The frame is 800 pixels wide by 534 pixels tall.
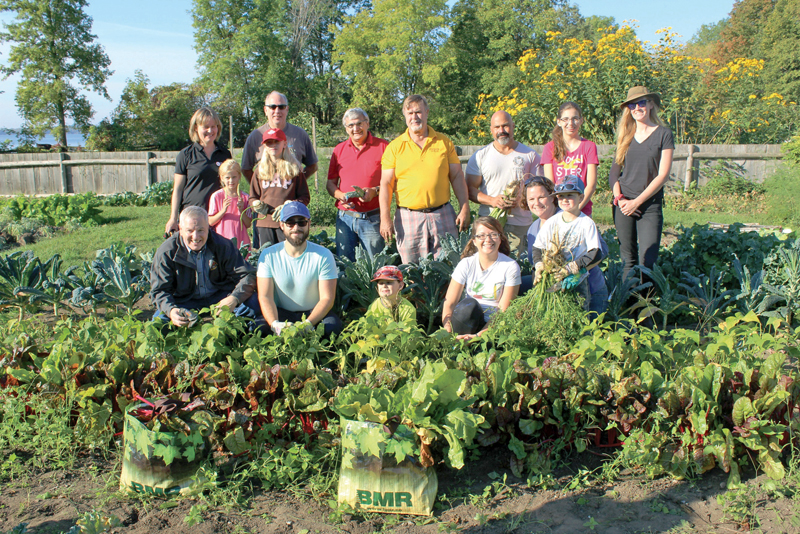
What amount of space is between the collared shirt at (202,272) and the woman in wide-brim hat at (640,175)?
10.8ft

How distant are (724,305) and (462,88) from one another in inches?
942

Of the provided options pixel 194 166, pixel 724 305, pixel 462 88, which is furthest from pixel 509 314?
pixel 462 88

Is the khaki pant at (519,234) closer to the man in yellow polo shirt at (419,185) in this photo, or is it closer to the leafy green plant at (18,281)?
the man in yellow polo shirt at (419,185)

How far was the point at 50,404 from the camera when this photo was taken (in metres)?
2.91

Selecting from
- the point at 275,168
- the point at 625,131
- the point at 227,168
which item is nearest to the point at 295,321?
the point at 275,168

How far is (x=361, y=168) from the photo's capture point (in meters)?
4.81

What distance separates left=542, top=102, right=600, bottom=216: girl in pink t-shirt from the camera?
182 inches

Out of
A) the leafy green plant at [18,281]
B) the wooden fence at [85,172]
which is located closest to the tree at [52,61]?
the wooden fence at [85,172]

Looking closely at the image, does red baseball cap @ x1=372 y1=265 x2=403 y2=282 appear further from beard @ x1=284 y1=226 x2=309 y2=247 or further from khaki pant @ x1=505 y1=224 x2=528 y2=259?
khaki pant @ x1=505 y1=224 x2=528 y2=259

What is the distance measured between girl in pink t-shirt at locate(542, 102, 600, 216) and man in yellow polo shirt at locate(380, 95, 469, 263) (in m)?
0.79

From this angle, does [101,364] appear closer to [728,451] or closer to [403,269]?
[403,269]

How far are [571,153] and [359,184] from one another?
180cm

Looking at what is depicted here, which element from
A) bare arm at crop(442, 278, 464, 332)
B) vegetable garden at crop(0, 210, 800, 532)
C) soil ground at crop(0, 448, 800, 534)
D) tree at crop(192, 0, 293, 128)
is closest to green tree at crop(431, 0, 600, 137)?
tree at crop(192, 0, 293, 128)

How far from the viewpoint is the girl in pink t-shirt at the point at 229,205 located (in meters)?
4.82
